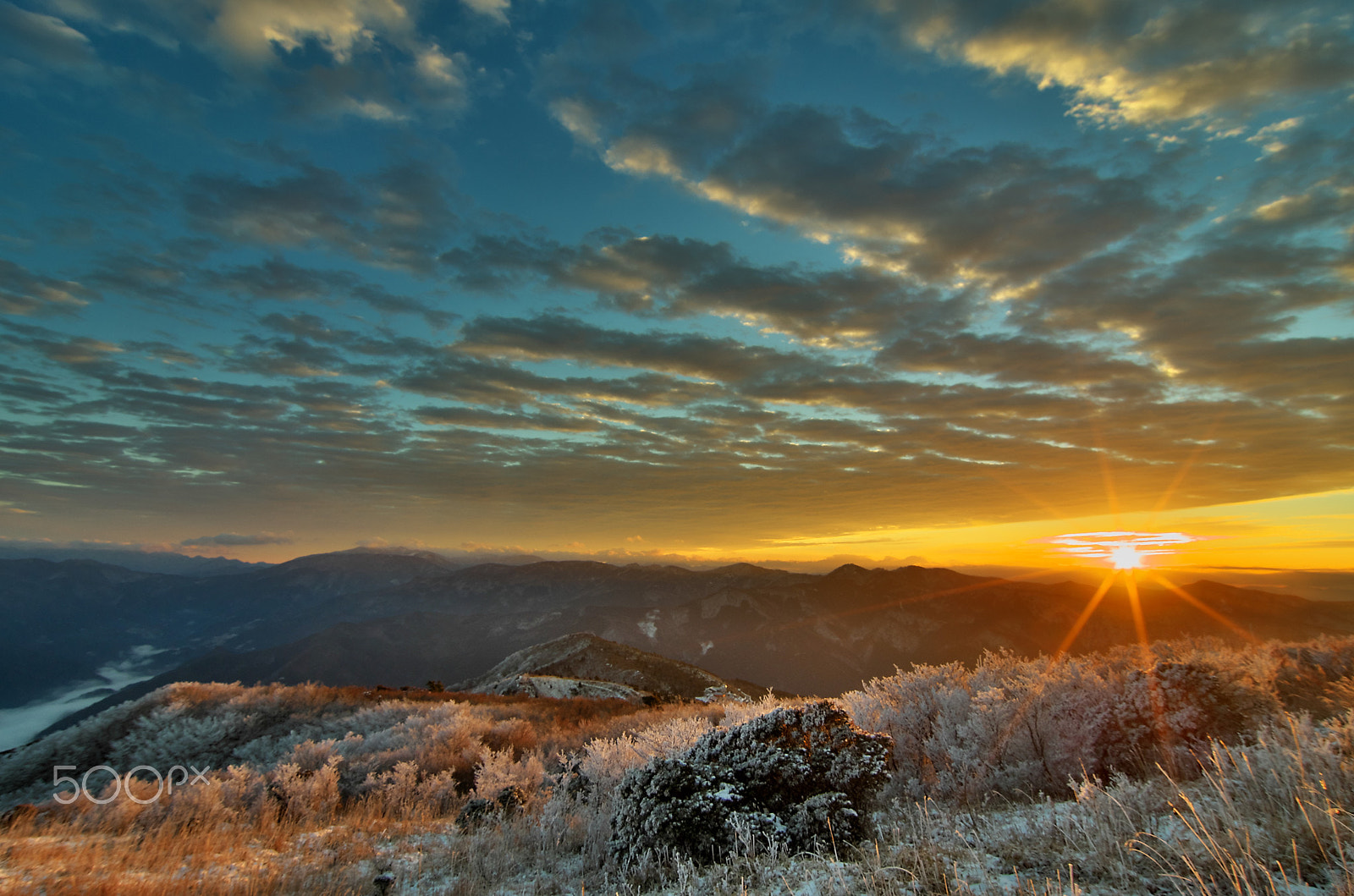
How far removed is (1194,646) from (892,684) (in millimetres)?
6627

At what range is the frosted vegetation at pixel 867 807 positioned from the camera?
4230 millimetres

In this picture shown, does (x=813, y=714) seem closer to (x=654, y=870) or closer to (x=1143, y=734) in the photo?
(x=654, y=870)

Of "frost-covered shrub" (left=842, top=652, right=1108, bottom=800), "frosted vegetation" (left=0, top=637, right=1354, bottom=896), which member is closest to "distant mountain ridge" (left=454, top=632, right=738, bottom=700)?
"frost-covered shrub" (left=842, top=652, right=1108, bottom=800)

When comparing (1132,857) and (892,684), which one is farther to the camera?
(892,684)

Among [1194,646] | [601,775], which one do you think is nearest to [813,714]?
[601,775]

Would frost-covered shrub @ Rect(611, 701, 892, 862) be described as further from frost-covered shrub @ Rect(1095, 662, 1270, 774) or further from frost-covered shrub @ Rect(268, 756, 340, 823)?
frost-covered shrub @ Rect(268, 756, 340, 823)

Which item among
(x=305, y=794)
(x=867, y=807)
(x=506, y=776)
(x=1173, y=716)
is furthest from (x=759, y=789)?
(x=305, y=794)

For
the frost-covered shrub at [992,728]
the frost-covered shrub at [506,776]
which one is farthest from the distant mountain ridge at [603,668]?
the frost-covered shrub at [992,728]

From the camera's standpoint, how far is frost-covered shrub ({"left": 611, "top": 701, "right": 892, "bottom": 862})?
6238 millimetres

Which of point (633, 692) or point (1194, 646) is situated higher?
point (1194, 646)

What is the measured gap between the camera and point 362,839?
7.65 m

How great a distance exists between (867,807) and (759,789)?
1.44 metres

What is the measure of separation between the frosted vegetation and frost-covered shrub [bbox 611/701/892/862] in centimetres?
3

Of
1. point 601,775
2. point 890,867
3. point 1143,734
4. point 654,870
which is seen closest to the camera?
point 890,867
